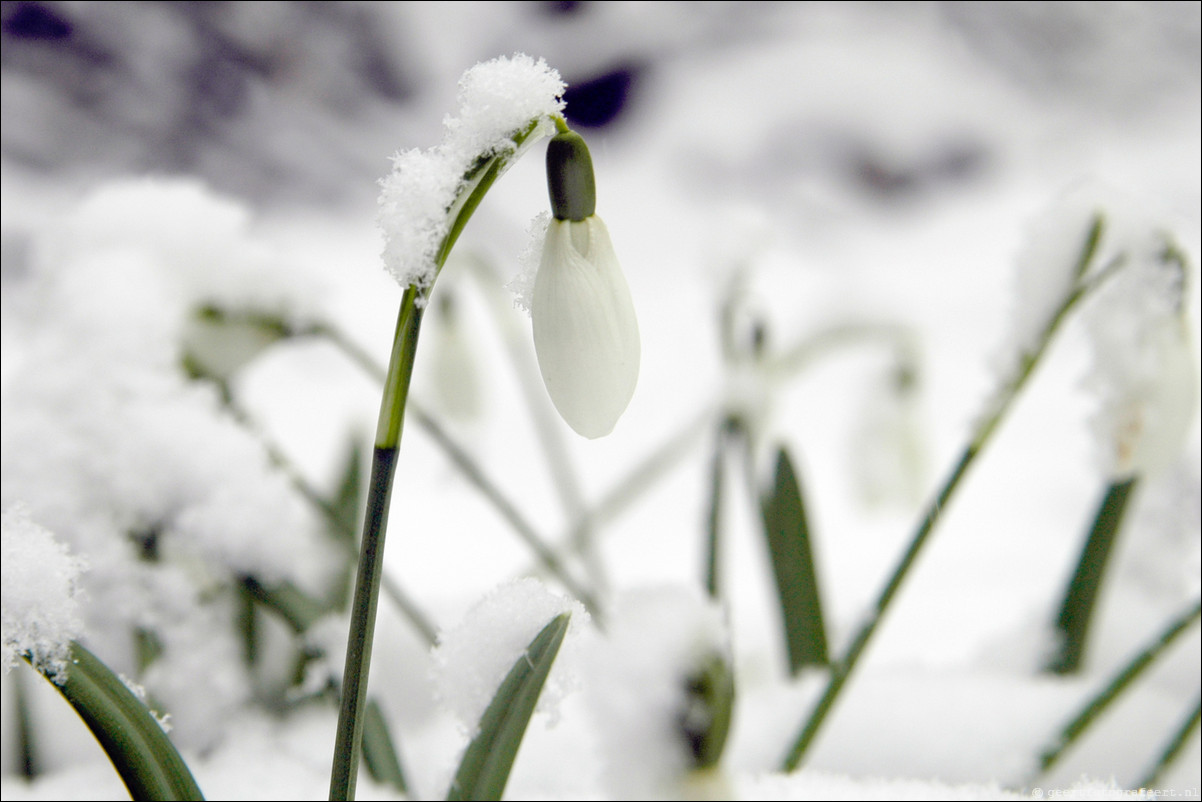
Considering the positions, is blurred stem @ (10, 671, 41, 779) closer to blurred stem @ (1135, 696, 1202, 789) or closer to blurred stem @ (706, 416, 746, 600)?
blurred stem @ (706, 416, 746, 600)

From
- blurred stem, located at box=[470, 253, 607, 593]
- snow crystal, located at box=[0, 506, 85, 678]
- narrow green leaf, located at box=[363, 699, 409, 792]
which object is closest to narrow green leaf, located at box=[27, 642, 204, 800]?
snow crystal, located at box=[0, 506, 85, 678]

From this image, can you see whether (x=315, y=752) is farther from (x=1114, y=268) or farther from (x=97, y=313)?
(x=1114, y=268)

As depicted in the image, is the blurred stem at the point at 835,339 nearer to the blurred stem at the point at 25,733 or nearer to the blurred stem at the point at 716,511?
the blurred stem at the point at 716,511

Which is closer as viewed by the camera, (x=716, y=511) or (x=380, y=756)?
(x=380, y=756)

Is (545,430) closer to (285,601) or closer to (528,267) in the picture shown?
(285,601)

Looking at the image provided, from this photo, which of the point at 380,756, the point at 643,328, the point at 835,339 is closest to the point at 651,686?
the point at 380,756

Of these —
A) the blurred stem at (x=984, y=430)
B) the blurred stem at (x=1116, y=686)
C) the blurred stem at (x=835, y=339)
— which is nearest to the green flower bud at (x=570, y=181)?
the blurred stem at (x=984, y=430)

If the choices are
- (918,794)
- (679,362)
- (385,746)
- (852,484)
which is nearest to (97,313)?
(385,746)
